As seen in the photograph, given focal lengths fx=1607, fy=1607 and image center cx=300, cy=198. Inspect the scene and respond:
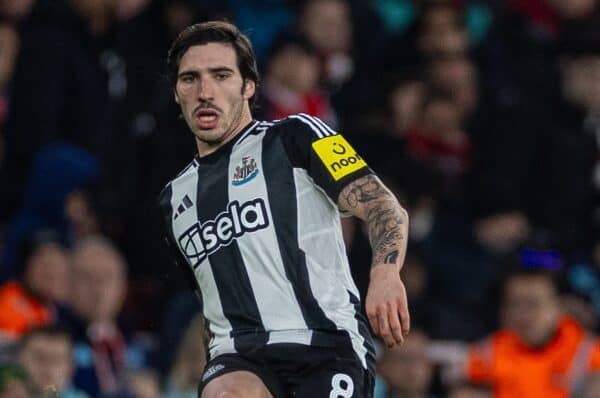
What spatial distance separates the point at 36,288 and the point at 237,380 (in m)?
3.92

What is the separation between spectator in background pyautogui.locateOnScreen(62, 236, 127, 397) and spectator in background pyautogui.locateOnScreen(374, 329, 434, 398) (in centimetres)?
164

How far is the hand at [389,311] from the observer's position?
5148 millimetres

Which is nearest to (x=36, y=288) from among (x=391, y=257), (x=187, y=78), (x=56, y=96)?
(x=56, y=96)

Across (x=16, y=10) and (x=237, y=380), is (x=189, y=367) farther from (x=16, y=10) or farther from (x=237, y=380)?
(x=237, y=380)

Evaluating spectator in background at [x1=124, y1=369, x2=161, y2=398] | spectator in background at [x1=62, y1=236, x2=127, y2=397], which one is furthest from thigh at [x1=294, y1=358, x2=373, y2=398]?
spectator in background at [x1=62, y1=236, x2=127, y2=397]

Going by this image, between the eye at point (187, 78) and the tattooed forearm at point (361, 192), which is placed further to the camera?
the eye at point (187, 78)

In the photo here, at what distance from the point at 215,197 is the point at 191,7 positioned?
5312mm

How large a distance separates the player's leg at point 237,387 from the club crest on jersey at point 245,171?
30.3 inches

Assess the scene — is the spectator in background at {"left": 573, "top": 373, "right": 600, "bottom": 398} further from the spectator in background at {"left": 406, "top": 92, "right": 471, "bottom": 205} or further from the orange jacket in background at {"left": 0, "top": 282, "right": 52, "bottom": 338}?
the orange jacket in background at {"left": 0, "top": 282, "right": 52, "bottom": 338}

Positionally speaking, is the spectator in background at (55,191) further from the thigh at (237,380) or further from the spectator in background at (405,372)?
the thigh at (237,380)

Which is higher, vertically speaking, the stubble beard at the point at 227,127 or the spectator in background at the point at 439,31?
the stubble beard at the point at 227,127

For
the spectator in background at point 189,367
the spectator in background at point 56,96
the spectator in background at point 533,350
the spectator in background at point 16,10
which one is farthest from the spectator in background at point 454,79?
the spectator in background at point 189,367

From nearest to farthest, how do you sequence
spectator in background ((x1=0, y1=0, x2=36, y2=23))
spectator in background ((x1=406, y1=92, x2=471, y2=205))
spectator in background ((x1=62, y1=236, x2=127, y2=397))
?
spectator in background ((x1=62, y1=236, x2=127, y2=397))
spectator in background ((x1=0, y1=0, x2=36, y2=23))
spectator in background ((x1=406, y1=92, x2=471, y2=205))

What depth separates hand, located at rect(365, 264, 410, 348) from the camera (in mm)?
5148
